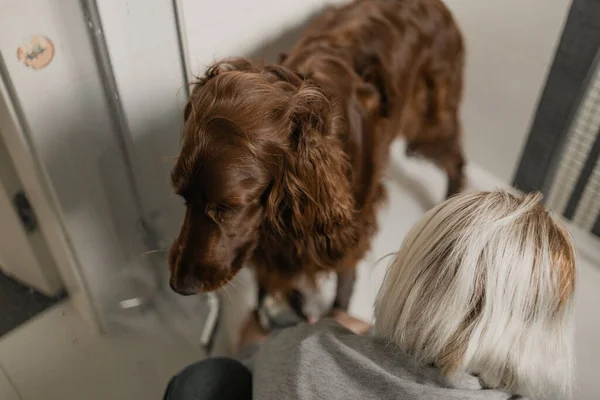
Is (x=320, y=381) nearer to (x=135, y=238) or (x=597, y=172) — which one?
(x=135, y=238)

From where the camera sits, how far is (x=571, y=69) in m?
1.36

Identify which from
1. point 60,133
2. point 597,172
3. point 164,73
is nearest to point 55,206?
point 60,133

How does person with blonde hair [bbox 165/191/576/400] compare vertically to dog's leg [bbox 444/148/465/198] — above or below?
above

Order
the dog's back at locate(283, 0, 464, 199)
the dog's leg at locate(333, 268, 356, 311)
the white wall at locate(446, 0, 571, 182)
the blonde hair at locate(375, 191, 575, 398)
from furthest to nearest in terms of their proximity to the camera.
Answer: the white wall at locate(446, 0, 571, 182) → the dog's leg at locate(333, 268, 356, 311) → the dog's back at locate(283, 0, 464, 199) → the blonde hair at locate(375, 191, 575, 398)

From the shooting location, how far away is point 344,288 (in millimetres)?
1444

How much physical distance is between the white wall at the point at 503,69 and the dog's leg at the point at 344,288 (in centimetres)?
71

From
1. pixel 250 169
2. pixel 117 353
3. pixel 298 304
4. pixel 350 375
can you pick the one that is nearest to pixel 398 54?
pixel 250 169

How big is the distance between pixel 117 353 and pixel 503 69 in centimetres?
135

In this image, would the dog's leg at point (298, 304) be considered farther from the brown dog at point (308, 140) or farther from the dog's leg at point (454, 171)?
the dog's leg at point (454, 171)

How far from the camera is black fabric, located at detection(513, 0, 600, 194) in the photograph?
4.20 ft

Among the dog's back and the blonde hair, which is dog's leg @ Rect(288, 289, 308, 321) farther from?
the blonde hair

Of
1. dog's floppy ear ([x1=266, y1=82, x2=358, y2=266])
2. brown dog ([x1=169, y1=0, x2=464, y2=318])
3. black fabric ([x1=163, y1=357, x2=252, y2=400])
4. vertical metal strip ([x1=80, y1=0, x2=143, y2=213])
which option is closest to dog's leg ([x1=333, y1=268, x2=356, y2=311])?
brown dog ([x1=169, y1=0, x2=464, y2=318])

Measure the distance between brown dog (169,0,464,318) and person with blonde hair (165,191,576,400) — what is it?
11.2 inches

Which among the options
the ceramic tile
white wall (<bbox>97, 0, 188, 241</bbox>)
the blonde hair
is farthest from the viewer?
the ceramic tile
